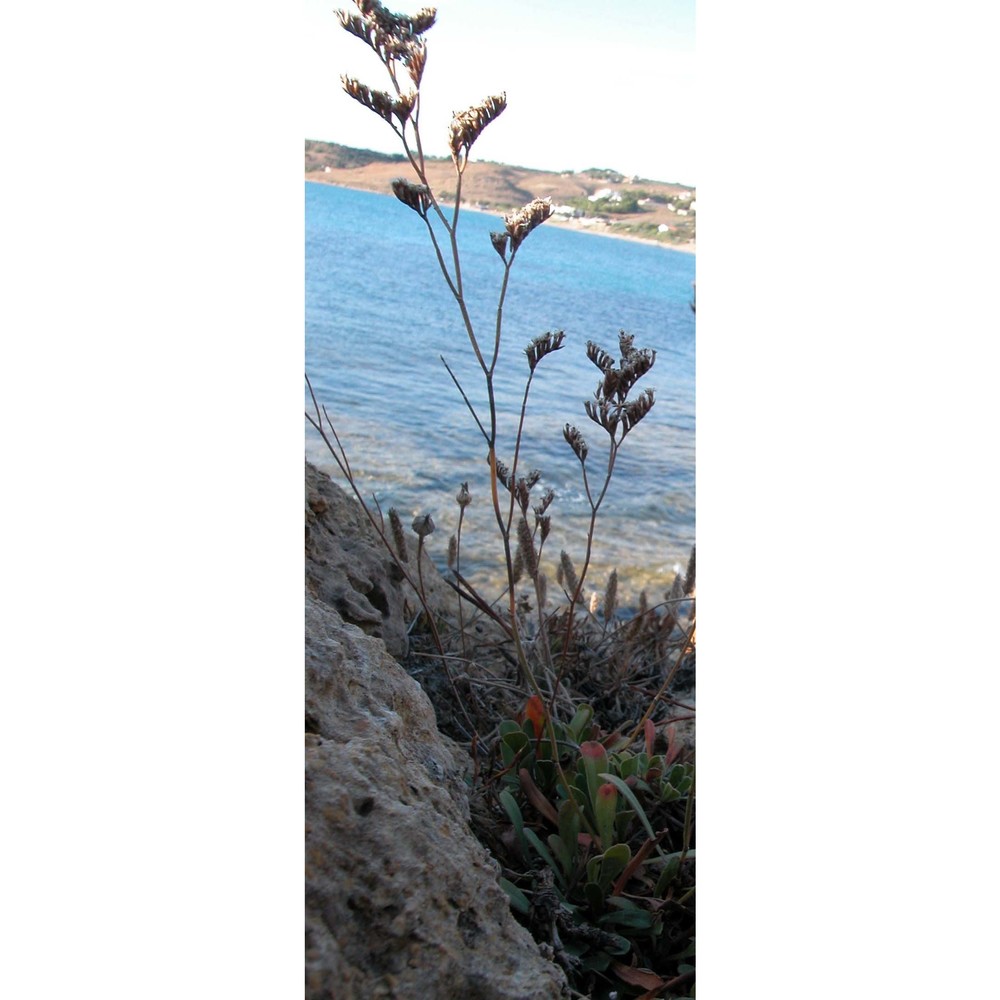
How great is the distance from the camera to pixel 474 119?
1.02 m

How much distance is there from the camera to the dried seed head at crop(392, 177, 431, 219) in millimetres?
1050

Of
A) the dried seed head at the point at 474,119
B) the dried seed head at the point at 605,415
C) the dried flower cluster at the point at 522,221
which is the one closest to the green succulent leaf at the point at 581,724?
the dried seed head at the point at 605,415

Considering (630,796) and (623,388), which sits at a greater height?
(623,388)

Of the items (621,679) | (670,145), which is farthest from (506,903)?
(670,145)

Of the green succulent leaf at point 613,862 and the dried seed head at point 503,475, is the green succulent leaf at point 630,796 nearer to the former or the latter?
the green succulent leaf at point 613,862

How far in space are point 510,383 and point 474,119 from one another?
19.4 feet

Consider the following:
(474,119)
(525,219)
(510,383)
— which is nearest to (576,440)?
(525,219)

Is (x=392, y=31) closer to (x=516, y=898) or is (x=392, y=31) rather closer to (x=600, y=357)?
(x=600, y=357)

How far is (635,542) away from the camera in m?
3.53

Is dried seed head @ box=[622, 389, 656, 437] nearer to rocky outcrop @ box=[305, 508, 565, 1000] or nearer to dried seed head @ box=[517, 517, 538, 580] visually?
dried seed head @ box=[517, 517, 538, 580]

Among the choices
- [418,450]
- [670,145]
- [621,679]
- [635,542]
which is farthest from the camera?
[670,145]

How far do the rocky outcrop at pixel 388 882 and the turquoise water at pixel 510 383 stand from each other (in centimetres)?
105
